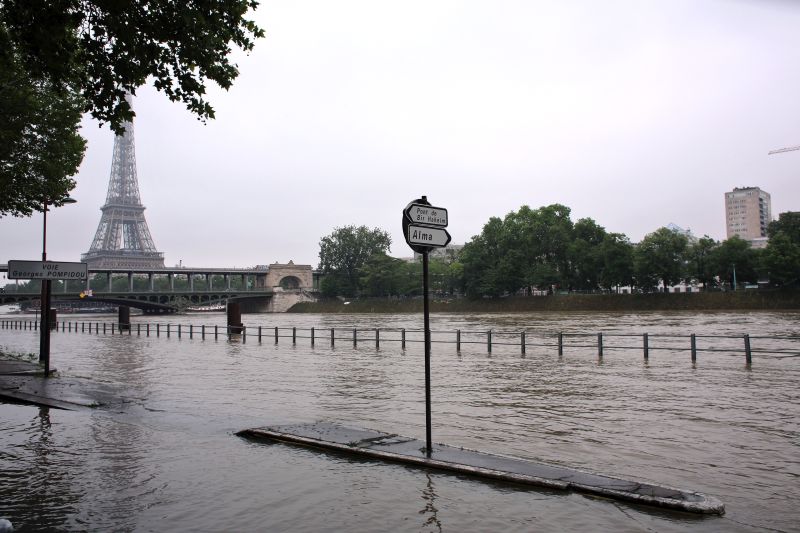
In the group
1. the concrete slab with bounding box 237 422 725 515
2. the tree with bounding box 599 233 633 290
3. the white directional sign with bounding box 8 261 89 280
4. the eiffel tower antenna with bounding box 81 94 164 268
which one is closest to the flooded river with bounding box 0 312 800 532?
the concrete slab with bounding box 237 422 725 515

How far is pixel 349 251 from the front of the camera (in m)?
148

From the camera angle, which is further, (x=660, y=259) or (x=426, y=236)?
(x=660, y=259)

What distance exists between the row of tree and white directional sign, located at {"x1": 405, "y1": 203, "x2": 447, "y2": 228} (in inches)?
3261

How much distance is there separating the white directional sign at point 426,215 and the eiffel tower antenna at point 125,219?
553 ft

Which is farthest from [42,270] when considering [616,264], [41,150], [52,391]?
[616,264]

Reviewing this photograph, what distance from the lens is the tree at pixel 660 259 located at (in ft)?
295

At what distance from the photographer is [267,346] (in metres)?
31.2

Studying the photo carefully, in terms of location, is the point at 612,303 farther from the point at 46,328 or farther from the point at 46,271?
the point at 46,271

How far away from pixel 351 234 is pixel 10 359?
130 meters

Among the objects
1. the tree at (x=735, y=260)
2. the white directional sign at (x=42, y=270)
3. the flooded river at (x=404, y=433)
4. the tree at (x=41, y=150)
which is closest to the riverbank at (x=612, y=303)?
the tree at (x=735, y=260)

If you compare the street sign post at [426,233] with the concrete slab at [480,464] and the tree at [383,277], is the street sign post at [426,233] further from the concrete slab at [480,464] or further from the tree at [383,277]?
the tree at [383,277]

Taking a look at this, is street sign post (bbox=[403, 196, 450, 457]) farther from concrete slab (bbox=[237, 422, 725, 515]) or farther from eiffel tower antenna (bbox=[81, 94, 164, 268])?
eiffel tower antenna (bbox=[81, 94, 164, 268])

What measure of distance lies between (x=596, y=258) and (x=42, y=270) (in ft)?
292

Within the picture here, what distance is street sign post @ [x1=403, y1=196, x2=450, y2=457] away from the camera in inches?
294
